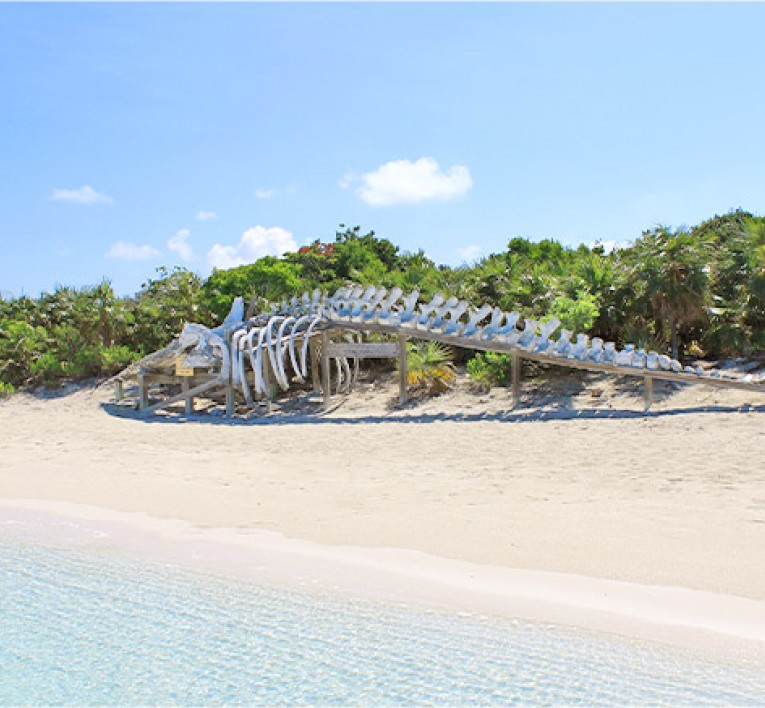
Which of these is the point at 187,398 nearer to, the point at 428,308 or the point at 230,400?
the point at 230,400

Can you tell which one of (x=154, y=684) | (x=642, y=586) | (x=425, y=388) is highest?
(x=425, y=388)

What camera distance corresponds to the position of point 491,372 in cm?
1553

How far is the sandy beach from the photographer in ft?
21.0

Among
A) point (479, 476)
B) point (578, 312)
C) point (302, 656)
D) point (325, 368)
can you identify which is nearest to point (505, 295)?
point (578, 312)

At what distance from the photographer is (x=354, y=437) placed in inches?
492

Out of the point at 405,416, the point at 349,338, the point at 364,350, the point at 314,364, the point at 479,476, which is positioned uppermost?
the point at 349,338

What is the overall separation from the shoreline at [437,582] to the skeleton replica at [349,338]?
7.50m

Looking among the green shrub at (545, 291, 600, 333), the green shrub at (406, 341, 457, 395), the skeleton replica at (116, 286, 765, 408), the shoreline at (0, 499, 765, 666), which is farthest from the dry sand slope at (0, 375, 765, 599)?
the green shrub at (545, 291, 600, 333)

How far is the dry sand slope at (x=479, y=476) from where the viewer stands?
644 centimetres

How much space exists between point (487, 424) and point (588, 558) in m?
6.44

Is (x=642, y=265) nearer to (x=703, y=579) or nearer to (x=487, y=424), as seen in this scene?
(x=487, y=424)

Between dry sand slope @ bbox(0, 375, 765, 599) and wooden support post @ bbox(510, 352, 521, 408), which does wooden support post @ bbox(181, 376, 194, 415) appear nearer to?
dry sand slope @ bbox(0, 375, 765, 599)

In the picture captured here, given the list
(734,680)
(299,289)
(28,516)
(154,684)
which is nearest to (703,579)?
(734,680)

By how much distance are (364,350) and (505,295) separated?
12.2 ft
